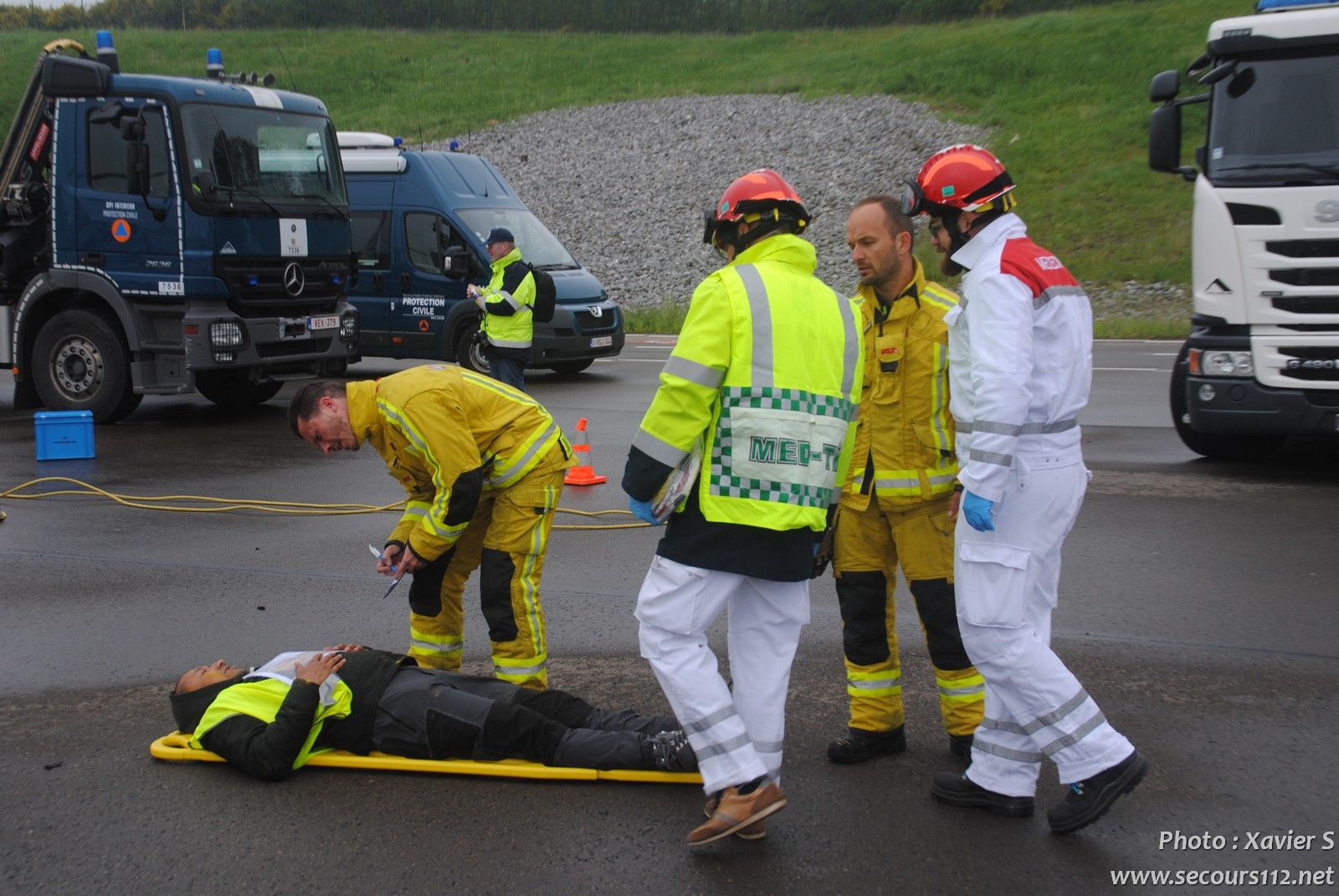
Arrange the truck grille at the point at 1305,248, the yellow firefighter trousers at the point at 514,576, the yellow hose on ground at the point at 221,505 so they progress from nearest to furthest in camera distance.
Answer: the yellow firefighter trousers at the point at 514,576 → the yellow hose on ground at the point at 221,505 → the truck grille at the point at 1305,248

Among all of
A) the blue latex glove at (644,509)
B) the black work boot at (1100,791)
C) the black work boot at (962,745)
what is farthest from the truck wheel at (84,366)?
the black work boot at (1100,791)

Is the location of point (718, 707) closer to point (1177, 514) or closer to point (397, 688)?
point (397, 688)

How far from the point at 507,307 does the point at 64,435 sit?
13.2 ft

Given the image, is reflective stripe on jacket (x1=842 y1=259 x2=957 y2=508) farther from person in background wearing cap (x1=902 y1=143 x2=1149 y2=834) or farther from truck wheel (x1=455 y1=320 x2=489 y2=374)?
truck wheel (x1=455 y1=320 x2=489 y2=374)

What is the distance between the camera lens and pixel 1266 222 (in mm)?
8891

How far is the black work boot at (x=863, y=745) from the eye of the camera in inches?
172

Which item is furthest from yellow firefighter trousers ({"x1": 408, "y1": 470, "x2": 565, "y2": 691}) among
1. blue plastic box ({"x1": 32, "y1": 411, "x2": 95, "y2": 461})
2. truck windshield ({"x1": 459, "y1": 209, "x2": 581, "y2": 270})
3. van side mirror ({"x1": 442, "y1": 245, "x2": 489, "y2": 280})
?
truck windshield ({"x1": 459, "y1": 209, "x2": 581, "y2": 270})

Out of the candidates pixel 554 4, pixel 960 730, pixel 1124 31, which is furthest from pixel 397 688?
pixel 554 4

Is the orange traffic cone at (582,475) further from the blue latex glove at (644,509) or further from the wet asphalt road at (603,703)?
the blue latex glove at (644,509)

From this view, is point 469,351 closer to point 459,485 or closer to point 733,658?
point 459,485

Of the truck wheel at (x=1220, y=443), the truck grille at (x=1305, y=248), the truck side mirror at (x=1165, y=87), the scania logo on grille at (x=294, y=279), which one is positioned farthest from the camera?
the scania logo on grille at (x=294, y=279)

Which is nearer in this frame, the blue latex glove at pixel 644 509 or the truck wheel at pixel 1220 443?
the blue latex glove at pixel 644 509

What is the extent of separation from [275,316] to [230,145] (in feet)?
5.39

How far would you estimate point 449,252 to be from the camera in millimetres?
15477
